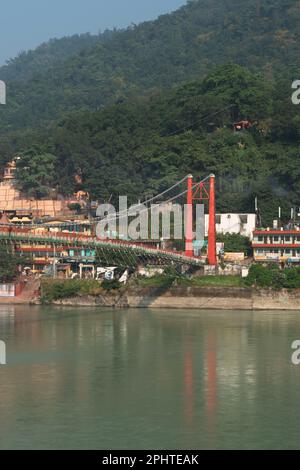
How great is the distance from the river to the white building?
7506 millimetres

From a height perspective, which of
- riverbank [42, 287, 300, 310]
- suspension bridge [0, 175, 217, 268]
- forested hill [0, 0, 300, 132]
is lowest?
riverbank [42, 287, 300, 310]

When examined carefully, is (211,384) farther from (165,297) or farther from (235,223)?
(235,223)

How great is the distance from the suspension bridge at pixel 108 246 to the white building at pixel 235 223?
65cm

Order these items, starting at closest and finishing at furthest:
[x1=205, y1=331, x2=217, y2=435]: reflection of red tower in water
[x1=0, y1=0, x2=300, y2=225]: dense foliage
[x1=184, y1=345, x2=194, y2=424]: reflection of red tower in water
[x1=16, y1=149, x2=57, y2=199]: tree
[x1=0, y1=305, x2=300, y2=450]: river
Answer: [x1=0, y1=305, x2=300, y2=450]: river, [x1=205, y1=331, x2=217, y2=435]: reflection of red tower in water, [x1=184, y1=345, x2=194, y2=424]: reflection of red tower in water, [x1=0, y1=0, x2=300, y2=225]: dense foliage, [x1=16, y1=149, x2=57, y2=199]: tree

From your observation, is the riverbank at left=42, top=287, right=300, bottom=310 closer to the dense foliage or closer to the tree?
the dense foliage

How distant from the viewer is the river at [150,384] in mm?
12234

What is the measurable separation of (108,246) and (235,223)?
20.2 feet

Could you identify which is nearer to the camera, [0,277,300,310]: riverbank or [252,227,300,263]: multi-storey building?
[0,277,300,310]: riverbank

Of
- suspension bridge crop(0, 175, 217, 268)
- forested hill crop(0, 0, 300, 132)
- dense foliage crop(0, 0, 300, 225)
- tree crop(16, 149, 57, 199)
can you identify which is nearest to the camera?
suspension bridge crop(0, 175, 217, 268)

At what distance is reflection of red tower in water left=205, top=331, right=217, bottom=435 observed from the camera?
12.9 m

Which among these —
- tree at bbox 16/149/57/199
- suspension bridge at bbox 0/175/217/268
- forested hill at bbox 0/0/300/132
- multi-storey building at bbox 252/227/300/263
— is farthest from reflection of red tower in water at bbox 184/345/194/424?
forested hill at bbox 0/0/300/132

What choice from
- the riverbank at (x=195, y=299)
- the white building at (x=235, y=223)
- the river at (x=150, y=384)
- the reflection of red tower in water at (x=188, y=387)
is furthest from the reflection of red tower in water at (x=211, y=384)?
the white building at (x=235, y=223)

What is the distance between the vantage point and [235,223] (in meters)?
30.5
